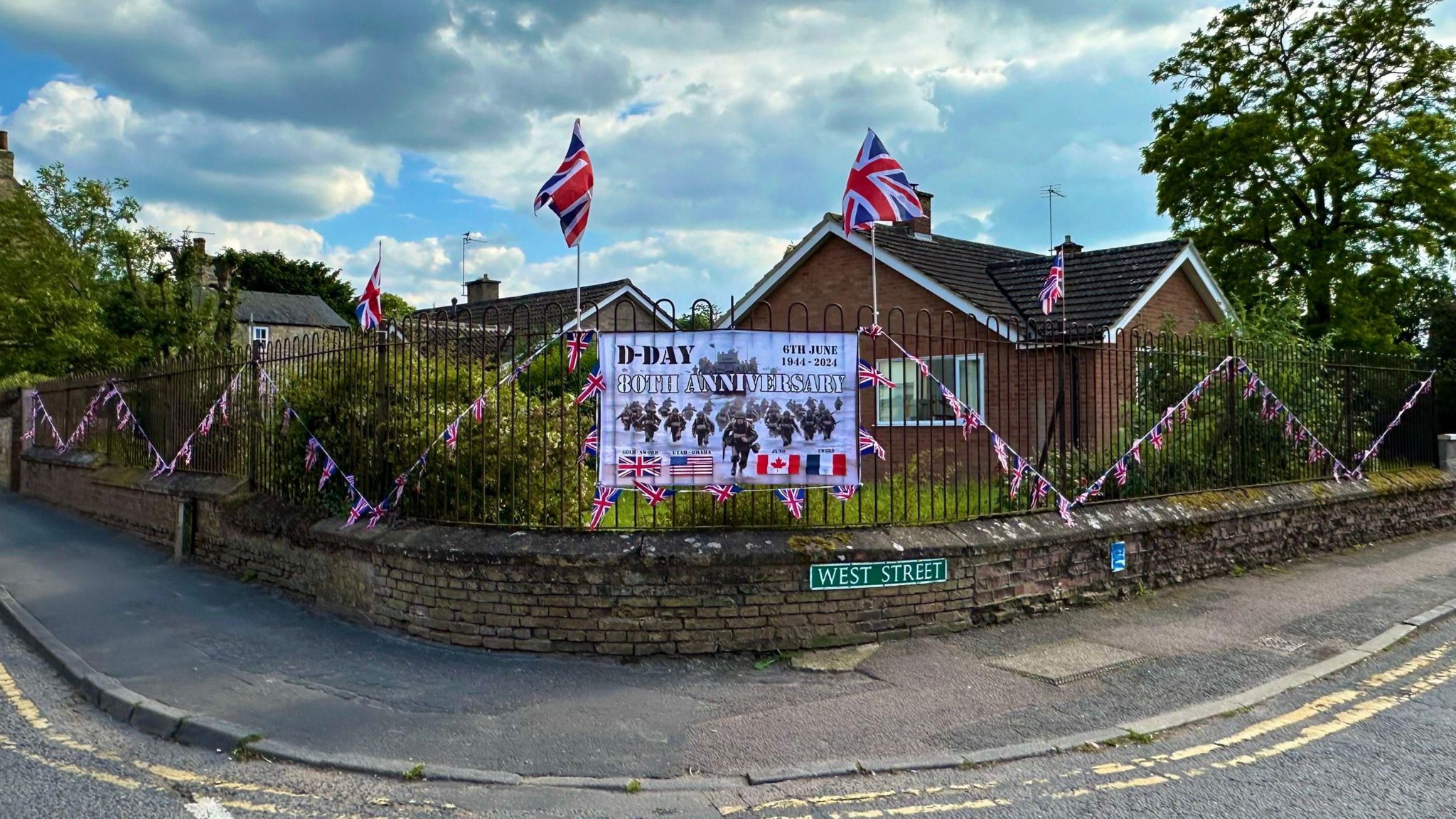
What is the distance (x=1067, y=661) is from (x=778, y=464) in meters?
2.48

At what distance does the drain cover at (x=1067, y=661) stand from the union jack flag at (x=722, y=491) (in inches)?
86.9

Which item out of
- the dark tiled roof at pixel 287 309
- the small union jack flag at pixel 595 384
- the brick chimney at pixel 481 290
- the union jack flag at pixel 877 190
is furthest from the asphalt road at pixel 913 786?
the dark tiled roof at pixel 287 309

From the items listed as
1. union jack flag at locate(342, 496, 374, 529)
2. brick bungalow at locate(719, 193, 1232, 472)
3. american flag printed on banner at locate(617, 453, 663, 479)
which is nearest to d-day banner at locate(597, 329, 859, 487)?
american flag printed on banner at locate(617, 453, 663, 479)

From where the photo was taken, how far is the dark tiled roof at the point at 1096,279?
1689cm

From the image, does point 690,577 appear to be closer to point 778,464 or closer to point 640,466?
point 640,466

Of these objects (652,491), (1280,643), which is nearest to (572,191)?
(652,491)

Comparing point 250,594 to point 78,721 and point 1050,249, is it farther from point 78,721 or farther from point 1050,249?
point 1050,249

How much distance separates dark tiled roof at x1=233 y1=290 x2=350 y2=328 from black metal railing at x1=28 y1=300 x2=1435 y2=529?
48.7 meters

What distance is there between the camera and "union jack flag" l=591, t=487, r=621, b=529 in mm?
7117

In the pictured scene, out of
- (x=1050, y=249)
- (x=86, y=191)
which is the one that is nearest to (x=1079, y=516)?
(x=1050, y=249)

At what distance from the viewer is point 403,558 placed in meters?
7.32

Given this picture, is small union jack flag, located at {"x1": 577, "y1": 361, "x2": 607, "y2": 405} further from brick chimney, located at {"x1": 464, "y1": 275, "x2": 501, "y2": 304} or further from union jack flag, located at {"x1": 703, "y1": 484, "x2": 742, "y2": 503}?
brick chimney, located at {"x1": 464, "y1": 275, "x2": 501, "y2": 304}

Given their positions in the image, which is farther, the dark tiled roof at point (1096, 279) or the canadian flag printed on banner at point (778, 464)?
the dark tiled roof at point (1096, 279)

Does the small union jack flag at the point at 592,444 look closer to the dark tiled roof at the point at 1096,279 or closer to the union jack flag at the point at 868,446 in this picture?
the union jack flag at the point at 868,446
